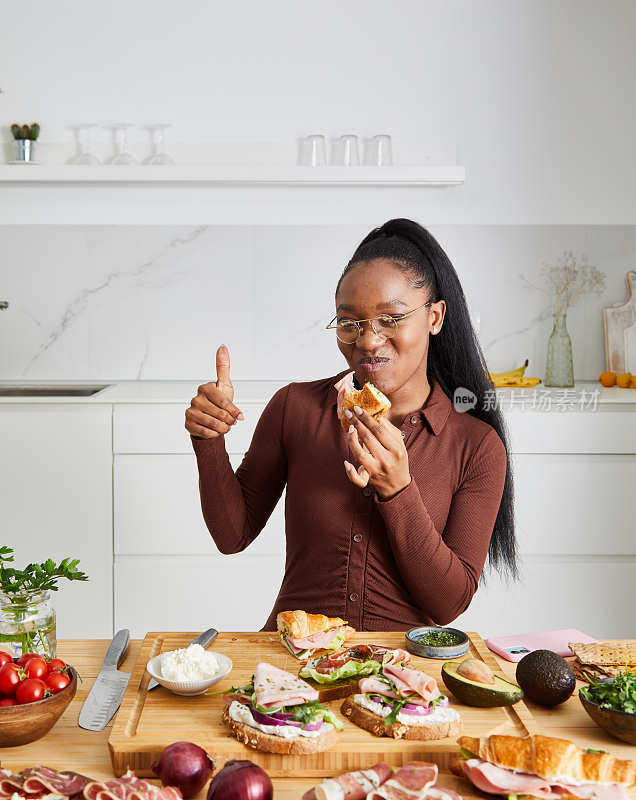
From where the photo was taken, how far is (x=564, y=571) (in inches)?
123

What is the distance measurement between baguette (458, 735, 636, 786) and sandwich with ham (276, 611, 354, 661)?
390 mm

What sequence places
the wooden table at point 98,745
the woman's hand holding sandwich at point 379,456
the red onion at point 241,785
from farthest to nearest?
the woman's hand holding sandwich at point 379,456 < the wooden table at point 98,745 < the red onion at point 241,785

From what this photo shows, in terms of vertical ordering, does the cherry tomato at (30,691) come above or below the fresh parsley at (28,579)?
below

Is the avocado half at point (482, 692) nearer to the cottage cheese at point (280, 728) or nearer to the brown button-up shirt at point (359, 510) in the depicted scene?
the cottage cheese at point (280, 728)

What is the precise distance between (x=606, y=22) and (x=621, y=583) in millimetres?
2223

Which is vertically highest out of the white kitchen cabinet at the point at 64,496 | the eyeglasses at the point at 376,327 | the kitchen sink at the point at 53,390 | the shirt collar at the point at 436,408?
the eyeglasses at the point at 376,327

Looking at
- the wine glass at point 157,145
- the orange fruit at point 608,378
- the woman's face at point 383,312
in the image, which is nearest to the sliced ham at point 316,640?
the woman's face at point 383,312

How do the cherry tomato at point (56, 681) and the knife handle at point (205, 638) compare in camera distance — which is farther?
the knife handle at point (205, 638)

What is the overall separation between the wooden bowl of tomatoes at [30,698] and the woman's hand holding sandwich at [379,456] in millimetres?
558

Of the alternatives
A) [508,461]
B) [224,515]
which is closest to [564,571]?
[508,461]

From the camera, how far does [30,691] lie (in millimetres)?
1073

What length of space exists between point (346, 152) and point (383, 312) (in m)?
2.05

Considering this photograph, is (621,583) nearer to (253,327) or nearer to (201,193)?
(253,327)

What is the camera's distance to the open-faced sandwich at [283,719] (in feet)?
3.41
